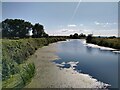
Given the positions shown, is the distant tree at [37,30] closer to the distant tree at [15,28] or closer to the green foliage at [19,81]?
the distant tree at [15,28]

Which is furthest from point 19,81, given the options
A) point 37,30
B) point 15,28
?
point 37,30

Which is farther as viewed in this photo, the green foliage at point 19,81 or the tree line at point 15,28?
the tree line at point 15,28

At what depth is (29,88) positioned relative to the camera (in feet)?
35.1

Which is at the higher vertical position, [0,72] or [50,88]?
[0,72]

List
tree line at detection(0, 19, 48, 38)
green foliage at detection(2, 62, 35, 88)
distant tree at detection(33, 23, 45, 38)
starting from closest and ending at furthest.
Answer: green foliage at detection(2, 62, 35, 88)
tree line at detection(0, 19, 48, 38)
distant tree at detection(33, 23, 45, 38)

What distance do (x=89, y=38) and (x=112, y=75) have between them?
210 ft

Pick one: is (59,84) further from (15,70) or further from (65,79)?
(15,70)

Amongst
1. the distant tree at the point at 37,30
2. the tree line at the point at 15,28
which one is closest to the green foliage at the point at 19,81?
the tree line at the point at 15,28

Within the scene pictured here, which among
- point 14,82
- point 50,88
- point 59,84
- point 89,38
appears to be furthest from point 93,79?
point 89,38

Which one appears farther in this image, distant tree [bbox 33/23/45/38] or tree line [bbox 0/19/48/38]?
distant tree [bbox 33/23/45/38]

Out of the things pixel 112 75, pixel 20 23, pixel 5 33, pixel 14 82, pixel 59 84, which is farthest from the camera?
pixel 20 23

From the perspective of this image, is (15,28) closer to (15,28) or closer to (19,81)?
(15,28)

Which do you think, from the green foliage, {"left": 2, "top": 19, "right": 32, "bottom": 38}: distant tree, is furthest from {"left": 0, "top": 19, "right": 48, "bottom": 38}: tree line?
the green foliage

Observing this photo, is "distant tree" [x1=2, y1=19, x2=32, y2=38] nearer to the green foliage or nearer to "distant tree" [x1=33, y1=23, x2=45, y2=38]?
"distant tree" [x1=33, y1=23, x2=45, y2=38]
